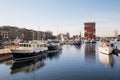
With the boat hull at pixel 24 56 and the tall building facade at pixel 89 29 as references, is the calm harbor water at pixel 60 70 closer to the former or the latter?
the boat hull at pixel 24 56

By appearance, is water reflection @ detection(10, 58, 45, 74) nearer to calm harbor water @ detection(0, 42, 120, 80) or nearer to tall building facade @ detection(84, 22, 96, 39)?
calm harbor water @ detection(0, 42, 120, 80)

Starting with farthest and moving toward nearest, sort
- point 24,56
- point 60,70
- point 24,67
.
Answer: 1. point 24,56
2. point 24,67
3. point 60,70

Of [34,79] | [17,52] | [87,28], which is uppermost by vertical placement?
[87,28]

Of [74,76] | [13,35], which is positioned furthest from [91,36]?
[74,76]

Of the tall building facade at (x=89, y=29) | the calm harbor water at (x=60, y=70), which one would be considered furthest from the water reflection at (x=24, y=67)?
the tall building facade at (x=89, y=29)

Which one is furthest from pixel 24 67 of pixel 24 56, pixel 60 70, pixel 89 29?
pixel 89 29

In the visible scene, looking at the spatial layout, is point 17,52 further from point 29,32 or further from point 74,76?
point 29,32

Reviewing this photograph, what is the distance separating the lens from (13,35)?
142750 millimetres

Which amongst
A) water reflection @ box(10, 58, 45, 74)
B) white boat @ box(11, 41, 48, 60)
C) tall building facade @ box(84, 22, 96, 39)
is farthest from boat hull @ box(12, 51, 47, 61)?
tall building facade @ box(84, 22, 96, 39)

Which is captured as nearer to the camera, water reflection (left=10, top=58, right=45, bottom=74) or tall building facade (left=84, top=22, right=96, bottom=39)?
water reflection (left=10, top=58, right=45, bottom=74)

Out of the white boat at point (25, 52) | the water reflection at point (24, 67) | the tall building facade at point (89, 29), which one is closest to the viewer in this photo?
the water reflection at point (24, 67)

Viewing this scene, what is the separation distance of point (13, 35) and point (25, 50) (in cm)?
10798

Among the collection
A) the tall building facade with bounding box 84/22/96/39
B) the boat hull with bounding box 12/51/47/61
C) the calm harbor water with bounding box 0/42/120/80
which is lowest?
the calm harbor water with bounding box 0/42/120/80

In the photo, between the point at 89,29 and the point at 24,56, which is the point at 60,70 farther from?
the point at 89,29
